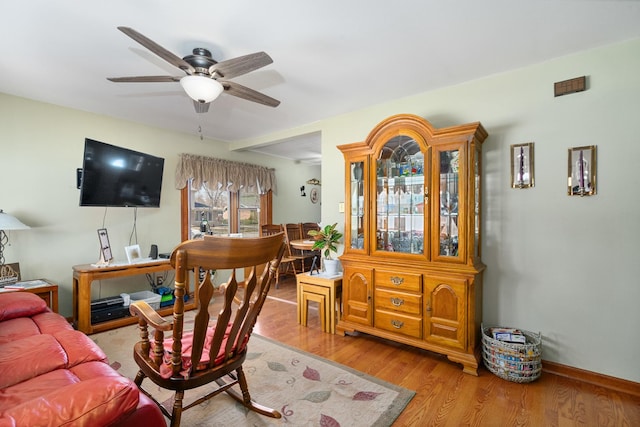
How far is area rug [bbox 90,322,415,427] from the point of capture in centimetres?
179

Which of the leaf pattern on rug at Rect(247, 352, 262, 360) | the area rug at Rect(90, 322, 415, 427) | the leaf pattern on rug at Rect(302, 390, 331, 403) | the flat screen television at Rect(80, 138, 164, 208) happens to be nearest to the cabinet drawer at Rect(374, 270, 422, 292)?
the area rug at Rect(90, 322, 415, 427)

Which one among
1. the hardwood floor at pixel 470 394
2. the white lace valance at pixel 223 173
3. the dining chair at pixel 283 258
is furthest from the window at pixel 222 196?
the hardwood floor at pixel 470 394

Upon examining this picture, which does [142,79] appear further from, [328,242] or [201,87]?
[328,242]

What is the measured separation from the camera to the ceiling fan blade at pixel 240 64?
70.2 inches

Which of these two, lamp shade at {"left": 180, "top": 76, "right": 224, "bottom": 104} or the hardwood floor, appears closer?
the hardwood floor

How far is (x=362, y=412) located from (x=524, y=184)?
2.11 m

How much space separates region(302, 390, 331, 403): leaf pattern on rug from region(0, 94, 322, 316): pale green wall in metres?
3.00

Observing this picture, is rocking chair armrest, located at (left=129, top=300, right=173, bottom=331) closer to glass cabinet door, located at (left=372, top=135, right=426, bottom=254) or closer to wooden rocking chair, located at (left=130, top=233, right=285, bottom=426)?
wooden rocking chair, located at (left=130, top=233, right=285, bottom=426)

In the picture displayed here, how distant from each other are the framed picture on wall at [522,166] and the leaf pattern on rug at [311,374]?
2.19m

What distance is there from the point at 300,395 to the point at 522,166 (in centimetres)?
245

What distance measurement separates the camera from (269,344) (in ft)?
9.26

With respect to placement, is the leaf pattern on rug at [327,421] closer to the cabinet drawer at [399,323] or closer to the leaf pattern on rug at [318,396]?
the leaf pattern on rug at [318,396]

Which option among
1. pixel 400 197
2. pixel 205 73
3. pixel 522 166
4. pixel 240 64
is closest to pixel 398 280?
pixel 400 197

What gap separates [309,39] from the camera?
6.73 feet
